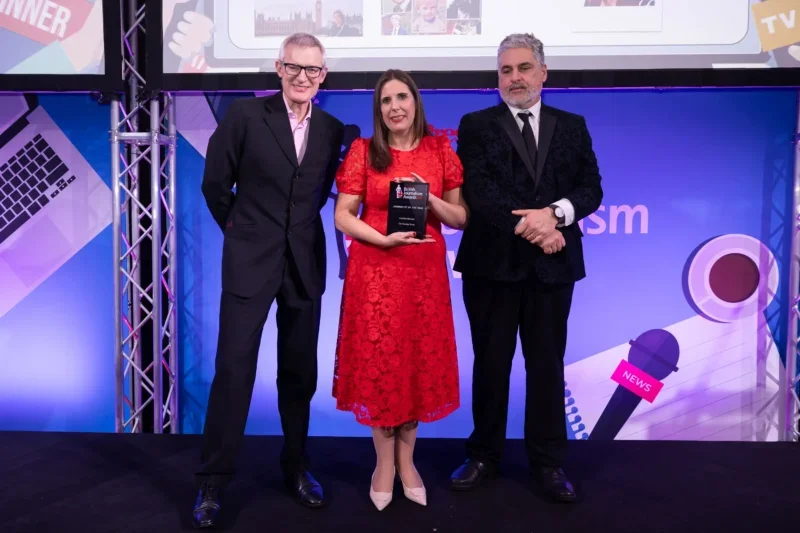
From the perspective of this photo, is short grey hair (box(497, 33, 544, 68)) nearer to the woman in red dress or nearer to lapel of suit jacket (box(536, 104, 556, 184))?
lapel of suit jacket (box(536, 104, 556, 184))

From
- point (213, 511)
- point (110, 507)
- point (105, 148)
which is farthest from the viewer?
point (105, 148)

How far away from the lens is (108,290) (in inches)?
163

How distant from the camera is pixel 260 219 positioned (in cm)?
244

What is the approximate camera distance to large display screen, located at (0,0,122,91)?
3.54m

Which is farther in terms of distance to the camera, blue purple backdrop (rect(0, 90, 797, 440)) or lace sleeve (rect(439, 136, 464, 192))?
blue purple backdrop (rect(0, 90, 797, 440))

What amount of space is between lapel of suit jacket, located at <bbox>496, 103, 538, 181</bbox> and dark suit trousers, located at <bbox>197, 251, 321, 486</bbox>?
102 cm

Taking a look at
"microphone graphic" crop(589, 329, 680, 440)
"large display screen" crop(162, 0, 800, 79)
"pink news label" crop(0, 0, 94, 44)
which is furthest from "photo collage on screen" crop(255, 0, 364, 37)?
"microphone graphic" crop(589, 329, 680, 440)

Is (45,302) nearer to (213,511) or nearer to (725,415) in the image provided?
(213,511)

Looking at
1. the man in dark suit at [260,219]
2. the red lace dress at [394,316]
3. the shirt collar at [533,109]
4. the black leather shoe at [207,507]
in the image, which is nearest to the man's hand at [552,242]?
the red lace dress at [394,316]

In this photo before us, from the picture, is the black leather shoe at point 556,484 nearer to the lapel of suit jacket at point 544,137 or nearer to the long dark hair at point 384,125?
the lapel of suit jacket at point 544,137

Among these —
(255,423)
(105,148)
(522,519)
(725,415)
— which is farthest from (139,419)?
(725,415)

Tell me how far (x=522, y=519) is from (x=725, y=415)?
7.75ft

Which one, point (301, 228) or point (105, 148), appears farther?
point (105, 148)

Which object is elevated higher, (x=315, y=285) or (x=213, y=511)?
(x=315, y=285)
